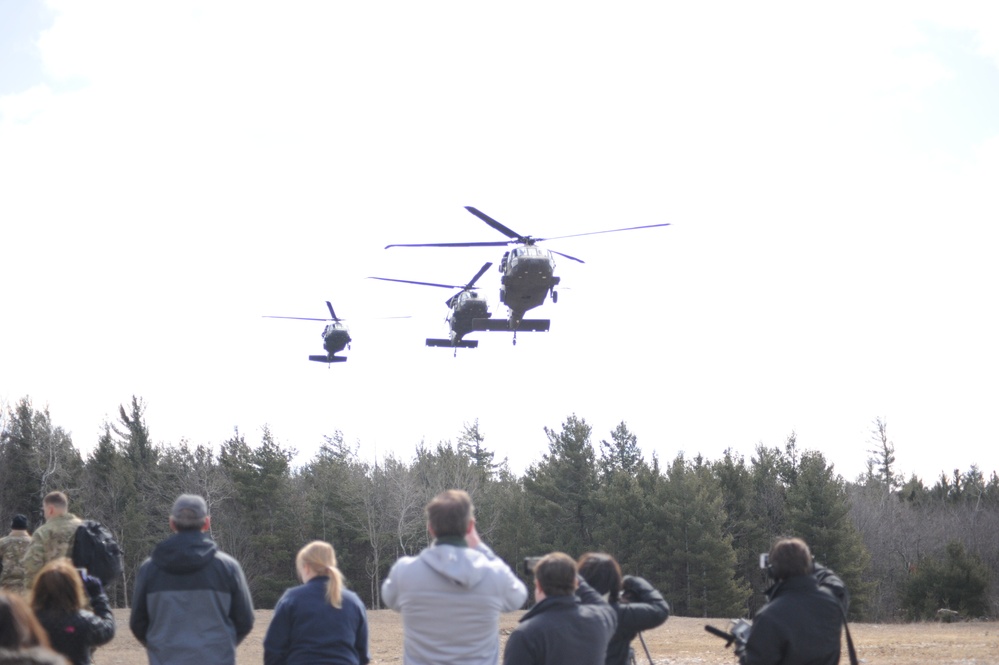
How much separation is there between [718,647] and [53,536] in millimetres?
16559

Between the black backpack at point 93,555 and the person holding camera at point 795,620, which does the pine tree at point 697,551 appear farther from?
the person holding camera at point 795,620

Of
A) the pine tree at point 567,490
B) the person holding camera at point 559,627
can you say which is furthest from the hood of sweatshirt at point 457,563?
the pine tree at point 567,490

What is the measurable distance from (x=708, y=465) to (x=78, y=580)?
2001 inches

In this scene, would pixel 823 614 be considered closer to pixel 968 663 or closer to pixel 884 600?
pixel 968 663

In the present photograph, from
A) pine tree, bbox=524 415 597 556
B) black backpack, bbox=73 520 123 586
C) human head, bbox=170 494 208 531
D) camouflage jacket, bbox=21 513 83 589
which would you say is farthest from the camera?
pine tree, bbox=524 415 597 556

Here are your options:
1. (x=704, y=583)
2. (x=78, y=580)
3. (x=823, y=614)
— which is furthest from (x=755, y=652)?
(x=704, y=583)

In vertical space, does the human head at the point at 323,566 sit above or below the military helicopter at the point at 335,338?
below

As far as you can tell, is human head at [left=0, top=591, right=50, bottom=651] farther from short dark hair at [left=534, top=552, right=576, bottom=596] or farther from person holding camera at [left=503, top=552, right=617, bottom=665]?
short dark hair at [left=534, top=552, right=576, bottom=596]

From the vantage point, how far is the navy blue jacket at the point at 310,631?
5.51 m

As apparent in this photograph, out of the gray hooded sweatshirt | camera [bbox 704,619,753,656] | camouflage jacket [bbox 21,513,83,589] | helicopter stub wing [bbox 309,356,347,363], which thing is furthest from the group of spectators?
helicopter stub wing [bbox 309,356,347,363]

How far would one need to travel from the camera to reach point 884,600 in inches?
2222

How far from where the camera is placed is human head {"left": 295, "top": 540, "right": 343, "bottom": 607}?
5566 mm

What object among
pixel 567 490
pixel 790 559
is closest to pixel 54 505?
pixel 790 559

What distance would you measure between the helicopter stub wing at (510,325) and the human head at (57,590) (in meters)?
20.0
